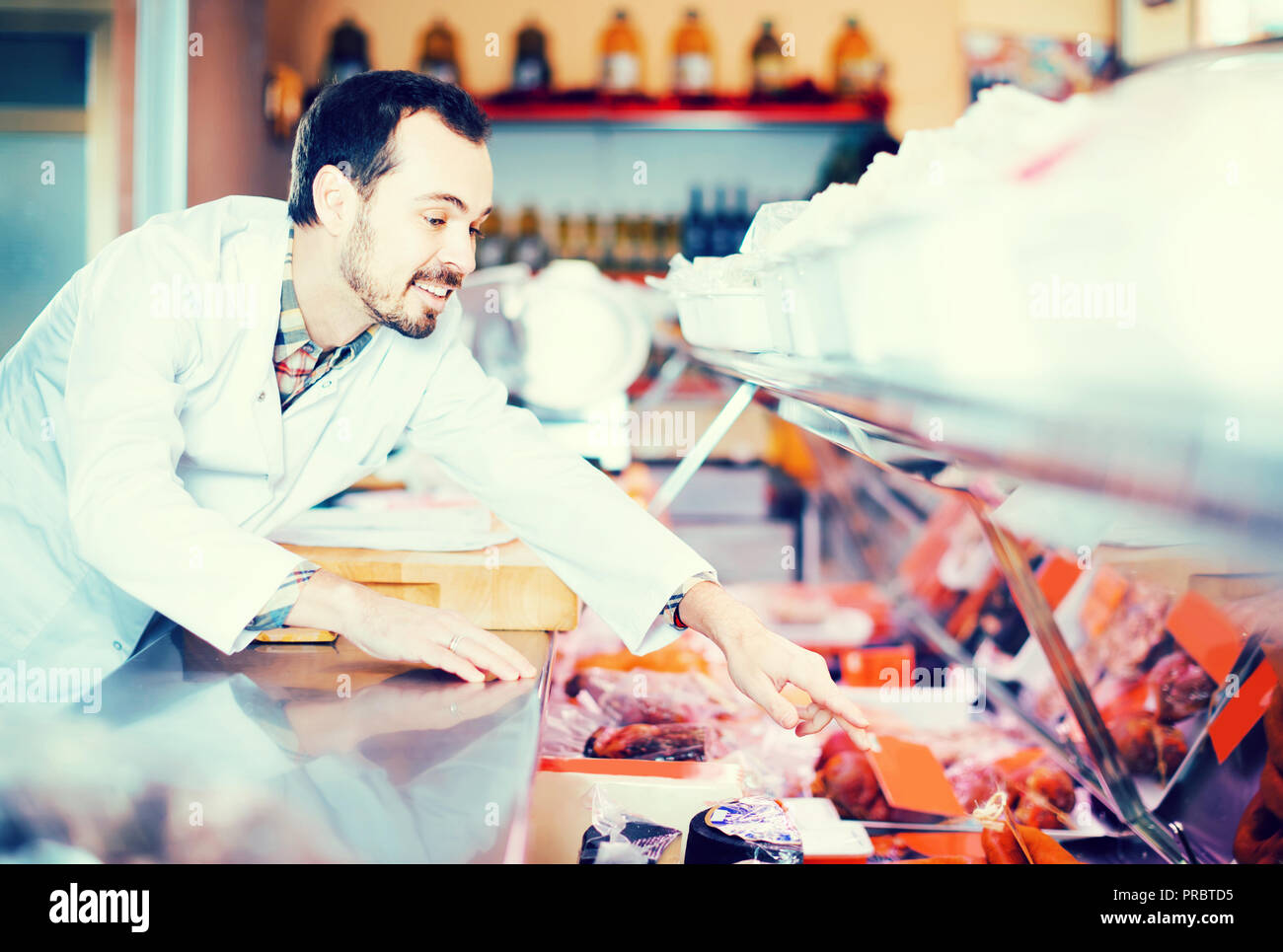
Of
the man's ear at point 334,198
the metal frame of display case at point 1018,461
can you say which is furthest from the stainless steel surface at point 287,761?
the man's ear at point 334,198

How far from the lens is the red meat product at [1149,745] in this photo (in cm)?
104

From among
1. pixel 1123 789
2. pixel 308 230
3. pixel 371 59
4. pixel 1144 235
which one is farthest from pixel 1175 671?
pixel 371 59

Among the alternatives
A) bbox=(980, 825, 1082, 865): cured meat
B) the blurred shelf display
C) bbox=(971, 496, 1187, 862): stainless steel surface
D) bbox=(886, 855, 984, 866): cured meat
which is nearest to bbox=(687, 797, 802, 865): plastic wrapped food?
bbox=(886, 855, 984, 866): cured meat

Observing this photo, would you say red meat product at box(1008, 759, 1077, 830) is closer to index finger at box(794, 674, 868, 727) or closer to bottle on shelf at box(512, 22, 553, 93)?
index finger at box(794, 674, 868, 727)

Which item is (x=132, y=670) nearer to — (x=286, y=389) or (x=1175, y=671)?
(x=286, y=389)

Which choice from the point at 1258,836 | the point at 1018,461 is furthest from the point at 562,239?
the point at 1018,461

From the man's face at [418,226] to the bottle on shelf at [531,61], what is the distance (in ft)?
6.56

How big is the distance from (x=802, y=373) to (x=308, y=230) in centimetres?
65

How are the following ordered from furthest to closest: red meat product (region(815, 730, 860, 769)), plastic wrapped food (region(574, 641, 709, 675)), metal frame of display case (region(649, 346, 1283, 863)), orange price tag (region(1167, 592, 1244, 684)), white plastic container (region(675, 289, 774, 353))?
plastic wrapped food (region(574, 641, 709, 675)) < red meat product (region(815, 730, 860, 769)) < orange price tag (region(1167, 592, 1244, 684)) < white plastic container (region(675, 289, 774, 353)) < metal frame of display case (region(649, 346, 1283, 863))

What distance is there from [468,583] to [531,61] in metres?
2.32

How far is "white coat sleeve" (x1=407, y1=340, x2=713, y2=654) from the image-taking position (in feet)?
3.43

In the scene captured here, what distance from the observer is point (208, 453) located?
1.05m

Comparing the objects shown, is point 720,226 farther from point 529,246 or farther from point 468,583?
point 468,583

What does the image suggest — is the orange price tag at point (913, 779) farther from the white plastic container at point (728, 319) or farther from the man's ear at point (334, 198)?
the man's ear at point (334, 198)
